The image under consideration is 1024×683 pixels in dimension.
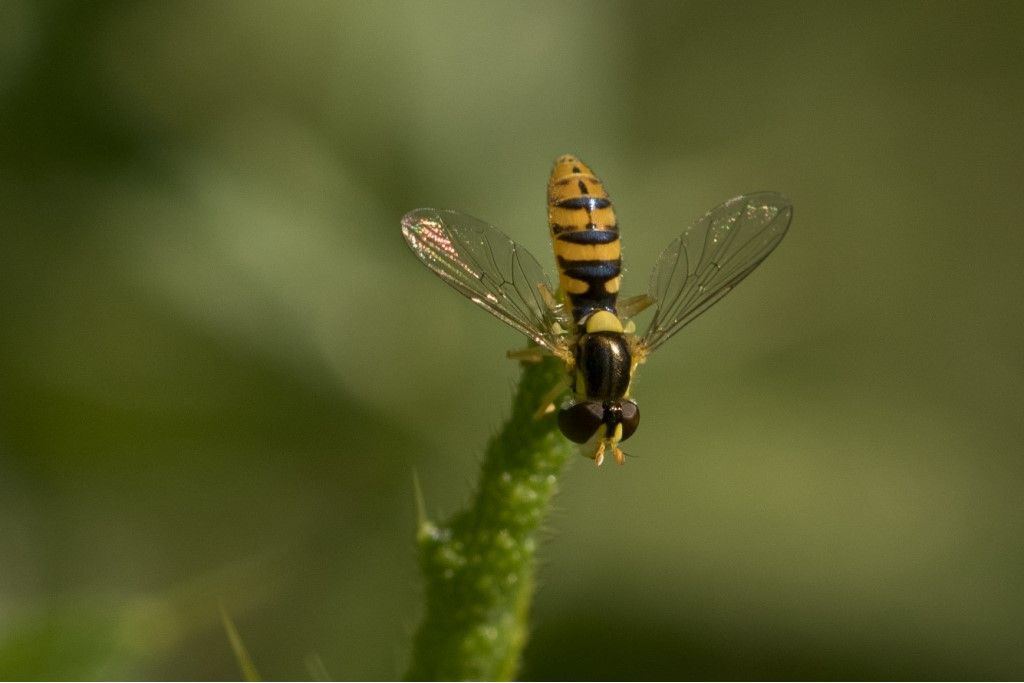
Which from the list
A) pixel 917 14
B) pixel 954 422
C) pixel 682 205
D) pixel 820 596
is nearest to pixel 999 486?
pixel 954 422

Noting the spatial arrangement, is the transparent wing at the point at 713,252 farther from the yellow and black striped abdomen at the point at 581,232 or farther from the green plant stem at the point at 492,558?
the green plant stem at the point at 492,558

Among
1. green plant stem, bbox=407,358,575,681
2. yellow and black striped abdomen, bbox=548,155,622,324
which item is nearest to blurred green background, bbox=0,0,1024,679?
yellow and black striped abdomen, bbox=548,155,622,324

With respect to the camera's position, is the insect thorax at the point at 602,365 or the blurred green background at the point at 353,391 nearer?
the insect thorax at the point at 602,365

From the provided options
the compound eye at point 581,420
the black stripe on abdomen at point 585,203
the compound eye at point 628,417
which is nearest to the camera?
the compound eye at point 581,420

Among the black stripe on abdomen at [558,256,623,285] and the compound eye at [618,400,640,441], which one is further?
the black stripe on abdomen at [558,256,623,285]

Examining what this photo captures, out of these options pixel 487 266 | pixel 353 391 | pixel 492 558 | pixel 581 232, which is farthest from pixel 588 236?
pixel 353 391

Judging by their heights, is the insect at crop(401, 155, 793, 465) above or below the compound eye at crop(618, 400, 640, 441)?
above

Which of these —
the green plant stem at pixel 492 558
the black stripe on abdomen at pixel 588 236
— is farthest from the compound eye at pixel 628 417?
the green plant stem at pixel 492 558

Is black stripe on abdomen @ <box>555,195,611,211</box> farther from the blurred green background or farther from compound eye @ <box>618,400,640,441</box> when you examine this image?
the blurred green background
